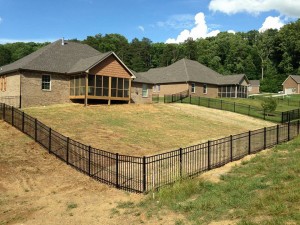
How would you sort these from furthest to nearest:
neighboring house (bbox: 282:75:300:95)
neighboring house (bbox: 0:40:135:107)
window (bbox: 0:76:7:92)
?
1. neighboring house (bbox: 282:75:300:95)
2. window (bbox: 0:76:7:92)
3. neighboring house (bbox: 0:40:135:107)

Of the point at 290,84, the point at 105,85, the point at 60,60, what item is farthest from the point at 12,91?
the point at 290,84

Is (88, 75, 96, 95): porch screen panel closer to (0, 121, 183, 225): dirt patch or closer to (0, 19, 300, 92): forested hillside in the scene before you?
(0, 121, 183, 225): dirt patch

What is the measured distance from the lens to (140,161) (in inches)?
636

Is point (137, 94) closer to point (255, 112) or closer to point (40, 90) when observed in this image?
point (40, 90)

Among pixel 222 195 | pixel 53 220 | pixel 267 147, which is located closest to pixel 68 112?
pixel 267 147

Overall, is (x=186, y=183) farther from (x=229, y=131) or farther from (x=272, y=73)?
(x=272, y=73)

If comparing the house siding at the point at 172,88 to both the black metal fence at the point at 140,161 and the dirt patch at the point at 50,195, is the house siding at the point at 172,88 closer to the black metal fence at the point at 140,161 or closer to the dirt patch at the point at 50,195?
the black metal fence at the point at 140,161

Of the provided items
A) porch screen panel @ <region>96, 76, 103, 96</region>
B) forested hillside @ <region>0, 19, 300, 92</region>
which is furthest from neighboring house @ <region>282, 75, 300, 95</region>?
porch screen panel @ <region>96, 76, 103, 96</region>

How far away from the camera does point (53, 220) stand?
1016cm

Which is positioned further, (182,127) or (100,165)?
(182,127)

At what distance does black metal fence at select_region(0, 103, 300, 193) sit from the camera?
519 inches

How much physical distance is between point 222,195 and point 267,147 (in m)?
9.94

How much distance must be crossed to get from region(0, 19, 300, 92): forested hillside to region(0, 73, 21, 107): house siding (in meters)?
77.0

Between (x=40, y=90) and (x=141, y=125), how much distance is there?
39.8 feet
